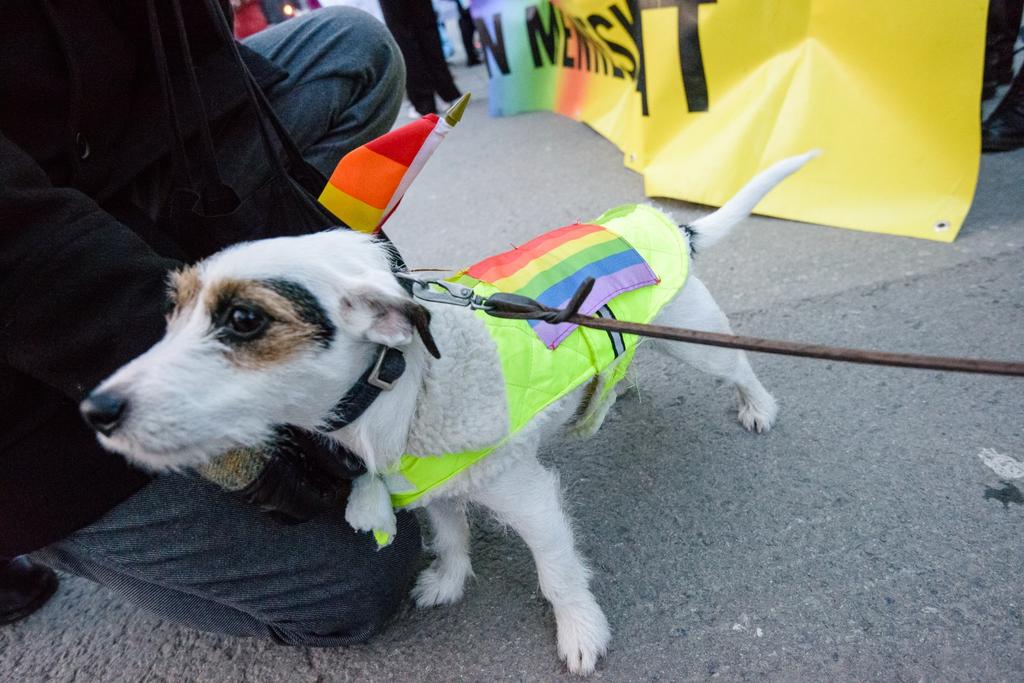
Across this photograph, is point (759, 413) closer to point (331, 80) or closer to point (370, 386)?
point (370, 386)

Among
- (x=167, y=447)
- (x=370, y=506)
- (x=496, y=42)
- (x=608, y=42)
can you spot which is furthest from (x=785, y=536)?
(x=496, y=42)

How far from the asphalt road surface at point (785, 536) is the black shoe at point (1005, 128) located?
Result: 0.86 meters

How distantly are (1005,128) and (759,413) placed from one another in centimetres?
278

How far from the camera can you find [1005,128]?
11.8 feet

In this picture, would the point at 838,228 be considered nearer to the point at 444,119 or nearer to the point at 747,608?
the point at 747,608

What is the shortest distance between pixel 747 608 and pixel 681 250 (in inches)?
43.0

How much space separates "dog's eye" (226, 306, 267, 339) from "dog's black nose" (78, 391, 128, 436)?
0.23m

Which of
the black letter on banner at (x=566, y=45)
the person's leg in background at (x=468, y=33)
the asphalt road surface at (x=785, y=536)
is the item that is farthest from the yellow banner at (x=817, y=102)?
the person's leg in background at (x=468, y=33)

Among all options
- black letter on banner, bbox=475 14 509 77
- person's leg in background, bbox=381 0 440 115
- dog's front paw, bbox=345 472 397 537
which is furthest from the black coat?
black letter on banner, bbox=475 14 509 77

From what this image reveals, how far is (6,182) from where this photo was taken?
1.26 meters

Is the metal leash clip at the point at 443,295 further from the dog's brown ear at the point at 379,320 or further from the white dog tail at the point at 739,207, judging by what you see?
the white dog tail at the point at 739,207

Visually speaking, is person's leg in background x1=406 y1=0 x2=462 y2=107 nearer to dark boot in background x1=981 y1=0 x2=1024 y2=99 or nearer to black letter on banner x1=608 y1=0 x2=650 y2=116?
black letter on banner x1=608 y1=0 x2=650 y2=116

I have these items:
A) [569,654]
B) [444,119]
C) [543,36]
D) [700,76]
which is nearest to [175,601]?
[569,654]

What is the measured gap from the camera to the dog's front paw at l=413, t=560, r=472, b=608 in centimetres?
201
